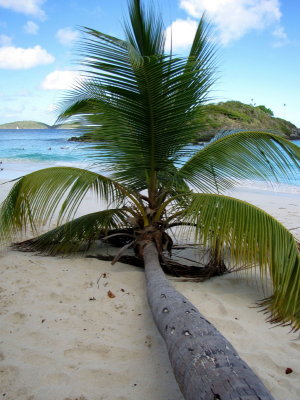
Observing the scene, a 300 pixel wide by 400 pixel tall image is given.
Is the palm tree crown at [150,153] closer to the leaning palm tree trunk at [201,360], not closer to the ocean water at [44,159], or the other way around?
the ocean water at [44,159]

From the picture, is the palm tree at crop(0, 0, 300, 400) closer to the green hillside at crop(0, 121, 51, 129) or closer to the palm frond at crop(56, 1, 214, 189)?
the palm frond at crop(56, 1, 214, 189)

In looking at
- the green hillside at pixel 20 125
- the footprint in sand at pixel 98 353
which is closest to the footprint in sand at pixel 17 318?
the footprint in sand at pixel 98 353

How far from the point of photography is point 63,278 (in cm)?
359

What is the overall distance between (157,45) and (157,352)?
3.27 metres

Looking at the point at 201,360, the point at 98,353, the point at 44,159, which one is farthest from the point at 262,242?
the point at 44,159

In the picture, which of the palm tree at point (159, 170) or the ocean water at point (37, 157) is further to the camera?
the ocean water at point (37, 157)

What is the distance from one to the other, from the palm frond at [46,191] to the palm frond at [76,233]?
1.00 ft

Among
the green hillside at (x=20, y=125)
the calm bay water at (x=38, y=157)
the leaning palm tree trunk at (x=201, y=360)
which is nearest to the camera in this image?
the leaning palm tree trunk at (x=201, y=360)

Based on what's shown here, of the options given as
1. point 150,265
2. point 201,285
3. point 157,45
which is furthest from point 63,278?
point 157,45

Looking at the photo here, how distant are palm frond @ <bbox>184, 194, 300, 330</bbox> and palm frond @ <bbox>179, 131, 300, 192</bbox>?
719mm

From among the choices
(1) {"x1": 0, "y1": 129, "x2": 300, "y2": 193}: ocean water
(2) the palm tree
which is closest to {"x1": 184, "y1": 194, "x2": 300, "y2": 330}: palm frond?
(2) the palm tree

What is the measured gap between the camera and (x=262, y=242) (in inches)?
111

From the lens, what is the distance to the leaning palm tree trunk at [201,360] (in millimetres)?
1481

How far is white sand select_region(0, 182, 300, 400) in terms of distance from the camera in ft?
6.95
